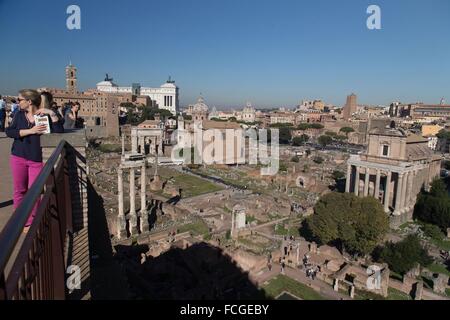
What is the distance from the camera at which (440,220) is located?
83.4 feet

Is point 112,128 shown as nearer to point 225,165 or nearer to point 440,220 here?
point 225,165

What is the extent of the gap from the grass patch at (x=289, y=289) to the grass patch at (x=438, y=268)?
8.40m

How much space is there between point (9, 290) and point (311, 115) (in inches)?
4733

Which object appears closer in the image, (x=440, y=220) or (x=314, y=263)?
(x=314, y=263)

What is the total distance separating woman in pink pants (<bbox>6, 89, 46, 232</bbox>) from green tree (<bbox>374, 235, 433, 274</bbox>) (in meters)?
18.6

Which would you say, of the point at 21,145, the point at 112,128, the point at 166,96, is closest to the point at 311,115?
the point at 166,96

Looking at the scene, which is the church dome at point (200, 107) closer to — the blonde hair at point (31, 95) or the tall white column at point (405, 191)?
the tall white column at point (405, 191)

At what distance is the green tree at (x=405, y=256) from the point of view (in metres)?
18.1

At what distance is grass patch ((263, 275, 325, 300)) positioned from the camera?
50.5 feet

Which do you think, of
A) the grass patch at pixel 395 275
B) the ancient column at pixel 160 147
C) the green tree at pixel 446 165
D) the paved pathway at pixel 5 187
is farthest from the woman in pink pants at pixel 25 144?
the green tree at pixel 446 165

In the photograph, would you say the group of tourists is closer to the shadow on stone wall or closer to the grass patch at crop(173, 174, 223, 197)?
the shadow on stone wall

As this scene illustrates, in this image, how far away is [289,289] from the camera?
52.0ft

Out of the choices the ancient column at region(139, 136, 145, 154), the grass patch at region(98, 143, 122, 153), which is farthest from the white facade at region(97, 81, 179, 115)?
the ancient column at region(139, 136, 145, 154)

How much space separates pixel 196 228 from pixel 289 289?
9286 mm
